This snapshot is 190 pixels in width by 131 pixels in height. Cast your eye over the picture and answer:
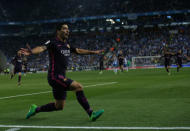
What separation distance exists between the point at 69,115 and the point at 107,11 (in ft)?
198

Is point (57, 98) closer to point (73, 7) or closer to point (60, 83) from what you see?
point (60, 83)

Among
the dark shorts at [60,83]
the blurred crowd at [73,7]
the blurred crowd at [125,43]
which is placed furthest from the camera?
the blurred crowd at [73,7]

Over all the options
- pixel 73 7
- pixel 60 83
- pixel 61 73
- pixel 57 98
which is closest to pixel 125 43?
pixel 73 7

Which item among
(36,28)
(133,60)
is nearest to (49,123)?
(133,60)

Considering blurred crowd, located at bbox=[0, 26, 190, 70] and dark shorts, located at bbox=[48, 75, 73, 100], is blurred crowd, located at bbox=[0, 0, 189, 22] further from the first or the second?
dark shorts, located at bbox=[48, 75, 73, 100]

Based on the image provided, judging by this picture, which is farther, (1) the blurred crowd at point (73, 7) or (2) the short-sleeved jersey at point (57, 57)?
(1) the blurred crowd at point (73, 7)

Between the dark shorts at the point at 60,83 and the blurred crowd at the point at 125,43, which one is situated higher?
the blurred crowd at the point at 125,43

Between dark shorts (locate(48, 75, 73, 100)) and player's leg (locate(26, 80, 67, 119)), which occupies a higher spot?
dark shorts (locate(48, 75, 73, 100))

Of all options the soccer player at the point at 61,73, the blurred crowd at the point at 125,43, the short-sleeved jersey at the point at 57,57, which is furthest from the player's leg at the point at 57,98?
the blurred crowd at the point at 125,43

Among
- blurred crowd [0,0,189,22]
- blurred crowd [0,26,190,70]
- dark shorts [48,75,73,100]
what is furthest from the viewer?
blurred crowd [0,0,189,22]

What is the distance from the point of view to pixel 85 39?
233 ft

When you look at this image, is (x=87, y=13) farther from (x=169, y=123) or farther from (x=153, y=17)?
(x=169, y=123)

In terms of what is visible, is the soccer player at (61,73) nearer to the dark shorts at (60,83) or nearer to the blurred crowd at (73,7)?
the dark shorts at (60,83)

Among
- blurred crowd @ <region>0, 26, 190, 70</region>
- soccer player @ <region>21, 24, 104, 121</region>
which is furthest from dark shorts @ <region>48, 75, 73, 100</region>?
blurred crowd @ <region>0, 26, 190, 70</region>
